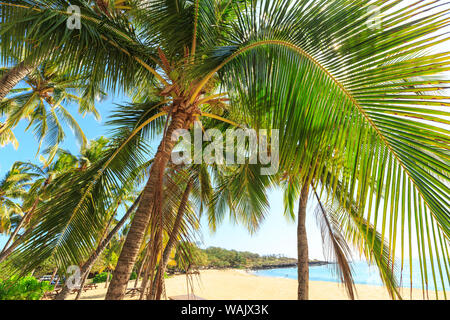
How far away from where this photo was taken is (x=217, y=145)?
4.96m

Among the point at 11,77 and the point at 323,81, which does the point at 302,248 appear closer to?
the point at 323,81

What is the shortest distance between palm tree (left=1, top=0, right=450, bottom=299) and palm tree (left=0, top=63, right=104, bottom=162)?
499cm

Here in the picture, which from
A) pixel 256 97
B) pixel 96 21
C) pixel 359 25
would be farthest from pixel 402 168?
pixel 96 21

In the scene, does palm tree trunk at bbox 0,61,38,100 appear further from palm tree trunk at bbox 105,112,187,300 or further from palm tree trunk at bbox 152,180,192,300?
palm tree trunk at bbox 152,180,192,300

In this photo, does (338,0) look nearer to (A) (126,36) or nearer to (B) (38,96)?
(A) (126,36)

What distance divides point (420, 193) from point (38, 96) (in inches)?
424

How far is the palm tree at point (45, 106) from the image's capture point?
7.35m

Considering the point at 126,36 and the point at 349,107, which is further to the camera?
the point at 126,36

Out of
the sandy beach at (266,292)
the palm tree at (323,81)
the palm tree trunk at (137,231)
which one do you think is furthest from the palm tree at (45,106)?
the sandy beach at (266,292)

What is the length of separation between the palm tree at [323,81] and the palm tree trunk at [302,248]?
9.51 feet

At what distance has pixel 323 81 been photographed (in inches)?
59.9

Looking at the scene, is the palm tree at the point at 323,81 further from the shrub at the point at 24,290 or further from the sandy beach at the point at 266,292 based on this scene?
the sandy beach at the point at 266,292

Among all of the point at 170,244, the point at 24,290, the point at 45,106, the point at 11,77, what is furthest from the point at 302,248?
the point at 45,106

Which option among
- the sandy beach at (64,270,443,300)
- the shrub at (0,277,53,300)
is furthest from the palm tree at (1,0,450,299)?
the sandy beach at (64,270,443,300)
